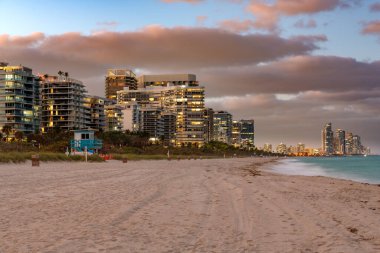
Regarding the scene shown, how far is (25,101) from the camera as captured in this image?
168 m

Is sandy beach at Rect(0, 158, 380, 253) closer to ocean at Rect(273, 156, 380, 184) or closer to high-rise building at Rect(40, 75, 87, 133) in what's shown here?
ocean at Rect(273, 156, 380, 184)

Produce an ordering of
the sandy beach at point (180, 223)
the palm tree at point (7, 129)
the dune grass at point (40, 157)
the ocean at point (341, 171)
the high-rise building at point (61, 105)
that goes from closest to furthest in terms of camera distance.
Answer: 1. the sandy beach at point (180, 223)
2. the dune grass at point (40, 157)
3. the ocean at point (341, 171)
4. the palm tree at point (7, 129)
5. the high-rise building at point (61, 105)

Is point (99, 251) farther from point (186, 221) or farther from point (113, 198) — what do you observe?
point (113, 198)

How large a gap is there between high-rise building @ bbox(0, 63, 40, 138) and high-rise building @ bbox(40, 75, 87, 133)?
7372mm

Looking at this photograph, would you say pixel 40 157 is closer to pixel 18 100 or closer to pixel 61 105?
pixel 18 100

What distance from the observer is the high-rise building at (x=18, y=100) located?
161375 mm

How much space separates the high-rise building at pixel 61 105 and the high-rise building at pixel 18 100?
290 inches

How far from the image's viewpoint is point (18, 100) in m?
163

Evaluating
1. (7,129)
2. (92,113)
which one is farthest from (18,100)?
(92,113)

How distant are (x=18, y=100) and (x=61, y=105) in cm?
2003

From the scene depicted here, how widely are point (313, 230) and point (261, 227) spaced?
1.16 meters

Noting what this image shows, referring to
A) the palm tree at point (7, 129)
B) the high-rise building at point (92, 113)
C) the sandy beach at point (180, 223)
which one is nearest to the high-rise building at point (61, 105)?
the high-rise building at point (92, 113)

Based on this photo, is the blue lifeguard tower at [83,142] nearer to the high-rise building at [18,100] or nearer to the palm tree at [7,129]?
the palm tree at [7,129]

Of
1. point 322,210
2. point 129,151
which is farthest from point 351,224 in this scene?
point 129,151
